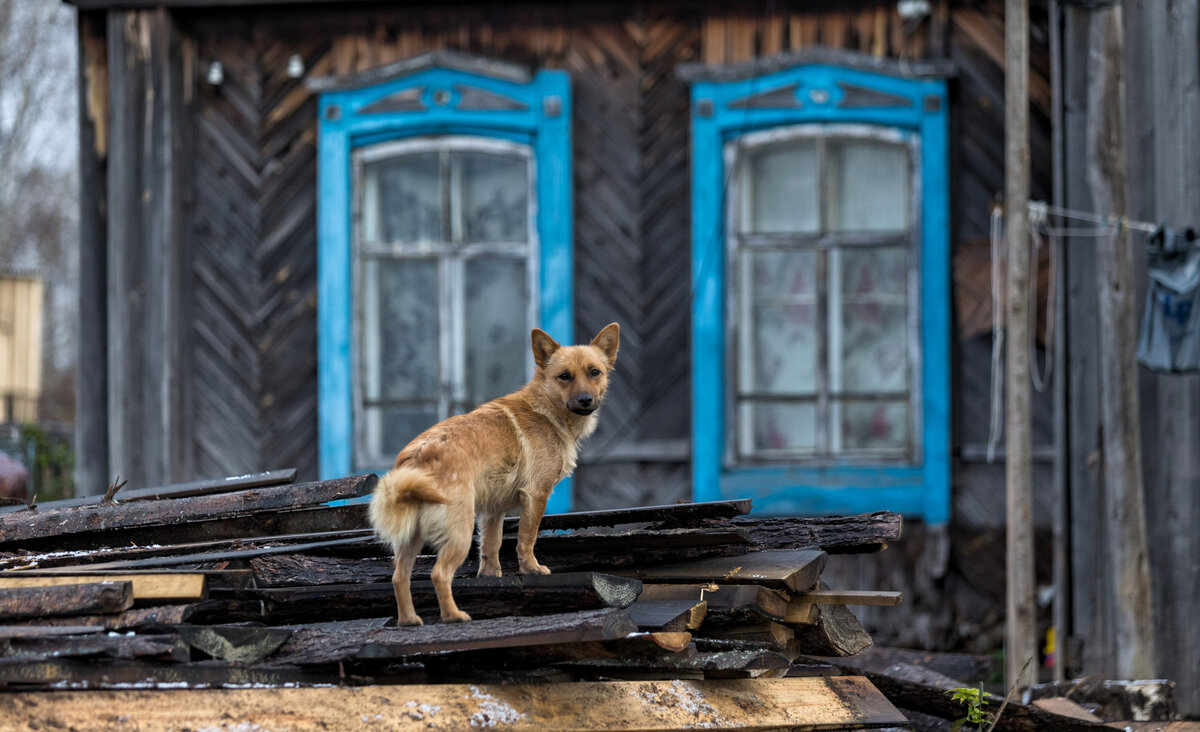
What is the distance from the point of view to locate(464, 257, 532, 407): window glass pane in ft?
30.8

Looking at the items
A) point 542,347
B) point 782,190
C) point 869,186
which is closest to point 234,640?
point 542,347

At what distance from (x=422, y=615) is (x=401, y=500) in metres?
0.55

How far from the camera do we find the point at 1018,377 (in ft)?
23.3

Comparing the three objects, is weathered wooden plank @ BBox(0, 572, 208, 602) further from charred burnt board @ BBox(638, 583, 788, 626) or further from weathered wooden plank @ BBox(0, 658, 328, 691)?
charred burnt board @ BBox(638, 583, 788, 626)

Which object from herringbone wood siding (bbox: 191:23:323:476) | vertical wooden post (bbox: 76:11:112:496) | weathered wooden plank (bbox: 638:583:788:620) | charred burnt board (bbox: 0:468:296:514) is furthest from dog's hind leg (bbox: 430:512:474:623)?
vertical wooden post (bbox: 76:11:112:496)

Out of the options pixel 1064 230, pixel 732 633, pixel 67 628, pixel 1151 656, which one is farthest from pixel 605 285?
pixel 67 628

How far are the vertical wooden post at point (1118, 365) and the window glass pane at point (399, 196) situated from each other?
15.2ft

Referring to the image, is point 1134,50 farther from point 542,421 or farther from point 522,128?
point 542,421

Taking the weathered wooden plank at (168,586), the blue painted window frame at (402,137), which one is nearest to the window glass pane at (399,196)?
the blue painted window frame at (402,137)

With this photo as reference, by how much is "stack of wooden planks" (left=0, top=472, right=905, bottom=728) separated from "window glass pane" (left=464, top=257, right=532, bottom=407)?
4.56 meters

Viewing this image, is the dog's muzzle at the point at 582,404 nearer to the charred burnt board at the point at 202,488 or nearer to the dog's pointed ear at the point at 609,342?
the dog's pointed ear at the point at 609,342

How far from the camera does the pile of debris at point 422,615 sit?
3.70 meters

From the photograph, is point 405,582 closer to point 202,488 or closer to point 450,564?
point 450,564

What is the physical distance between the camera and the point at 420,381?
372 inches
